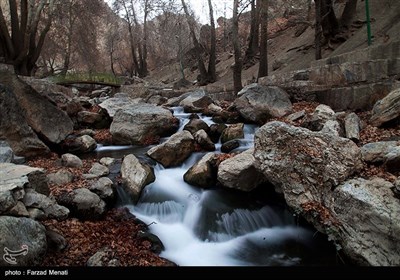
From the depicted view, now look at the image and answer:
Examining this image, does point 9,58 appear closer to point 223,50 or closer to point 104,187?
point 104,187

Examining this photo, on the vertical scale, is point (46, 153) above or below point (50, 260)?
above

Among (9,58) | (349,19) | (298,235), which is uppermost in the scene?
(349,19)

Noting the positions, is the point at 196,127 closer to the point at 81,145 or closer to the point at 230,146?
the point at 230,146

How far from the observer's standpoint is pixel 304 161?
15.5 feet

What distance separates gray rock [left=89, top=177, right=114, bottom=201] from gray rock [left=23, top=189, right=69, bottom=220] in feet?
2.51

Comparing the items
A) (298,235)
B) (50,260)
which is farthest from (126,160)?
(298,235)

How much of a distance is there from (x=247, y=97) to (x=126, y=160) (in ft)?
16.5

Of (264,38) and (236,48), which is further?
(236,48)

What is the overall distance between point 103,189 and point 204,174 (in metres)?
1.95

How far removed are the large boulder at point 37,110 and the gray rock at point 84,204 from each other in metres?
3.80

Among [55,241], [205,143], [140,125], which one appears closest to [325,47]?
[205,143]

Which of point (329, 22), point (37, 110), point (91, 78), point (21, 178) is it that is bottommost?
point (21, 178)

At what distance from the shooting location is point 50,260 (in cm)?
363

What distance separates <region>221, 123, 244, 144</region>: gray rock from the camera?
8.17m
